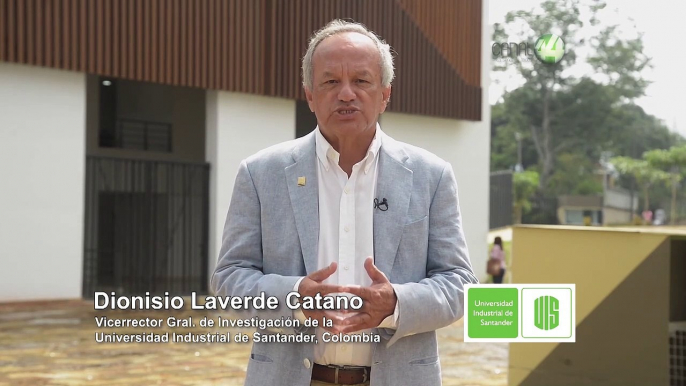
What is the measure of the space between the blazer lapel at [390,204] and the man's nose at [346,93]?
0.66ft

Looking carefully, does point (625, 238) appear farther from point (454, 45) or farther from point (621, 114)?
point (621, 114)

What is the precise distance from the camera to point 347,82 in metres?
2.07

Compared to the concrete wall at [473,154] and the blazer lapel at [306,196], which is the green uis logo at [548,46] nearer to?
the concrete wall at [473,154]

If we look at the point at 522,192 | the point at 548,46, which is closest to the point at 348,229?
the point at 548,46

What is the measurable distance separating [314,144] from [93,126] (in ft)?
58.5

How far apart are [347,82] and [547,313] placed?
391 centimetres

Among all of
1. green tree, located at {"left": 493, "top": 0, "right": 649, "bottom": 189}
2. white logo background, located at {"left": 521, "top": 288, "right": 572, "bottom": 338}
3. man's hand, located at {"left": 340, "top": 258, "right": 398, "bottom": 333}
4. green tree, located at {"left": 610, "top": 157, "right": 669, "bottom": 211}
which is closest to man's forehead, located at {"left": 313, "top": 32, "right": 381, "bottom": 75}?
man's hand, located at {"left": 340, "top": 258, "right": 398, "bottom": 333}

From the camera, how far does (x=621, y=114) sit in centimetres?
4109

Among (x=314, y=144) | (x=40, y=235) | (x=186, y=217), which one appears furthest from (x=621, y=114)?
(x=314, y=144)

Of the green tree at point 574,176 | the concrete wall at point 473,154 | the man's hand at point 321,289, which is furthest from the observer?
the green tree at point 574,176

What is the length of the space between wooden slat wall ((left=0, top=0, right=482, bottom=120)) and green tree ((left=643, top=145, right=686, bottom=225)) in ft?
85.3

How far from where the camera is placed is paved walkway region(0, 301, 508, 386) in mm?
8008

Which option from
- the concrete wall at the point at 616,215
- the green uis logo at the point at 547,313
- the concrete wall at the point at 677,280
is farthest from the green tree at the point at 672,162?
the green uis logo at the point at 547,313

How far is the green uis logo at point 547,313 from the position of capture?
5385 millimetres
